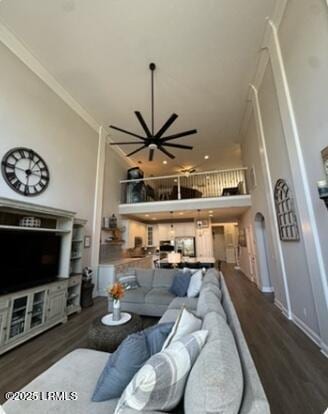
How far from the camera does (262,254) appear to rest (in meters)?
5.56

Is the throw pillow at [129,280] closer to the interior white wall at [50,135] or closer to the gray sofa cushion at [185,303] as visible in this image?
the gray sofa cushion at [185,303]

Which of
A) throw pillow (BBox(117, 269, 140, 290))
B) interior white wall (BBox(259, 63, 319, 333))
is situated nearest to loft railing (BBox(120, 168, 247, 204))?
interior white wall (BBox(259, 63, 319, 333))

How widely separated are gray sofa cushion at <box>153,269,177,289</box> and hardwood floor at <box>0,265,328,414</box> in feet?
2.33

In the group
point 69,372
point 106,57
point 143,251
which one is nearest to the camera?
point 69,372

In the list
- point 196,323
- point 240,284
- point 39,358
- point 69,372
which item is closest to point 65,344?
point 39,358

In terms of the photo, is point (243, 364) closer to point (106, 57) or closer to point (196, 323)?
point (196, 323)

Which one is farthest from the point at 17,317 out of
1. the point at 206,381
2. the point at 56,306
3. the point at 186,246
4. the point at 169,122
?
the point at 186,246

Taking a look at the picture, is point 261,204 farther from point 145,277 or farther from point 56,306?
point 56,306

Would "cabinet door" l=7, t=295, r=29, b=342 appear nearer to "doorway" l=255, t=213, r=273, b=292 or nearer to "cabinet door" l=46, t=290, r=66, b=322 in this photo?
"cabinet door" l=46, t=290, r=66, b=322

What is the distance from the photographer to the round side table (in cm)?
227

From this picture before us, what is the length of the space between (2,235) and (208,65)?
16.3ft

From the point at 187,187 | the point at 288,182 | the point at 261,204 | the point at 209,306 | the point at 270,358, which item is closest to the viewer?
the point at 209,306

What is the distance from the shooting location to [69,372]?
1479mm

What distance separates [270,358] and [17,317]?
352 centimetres
